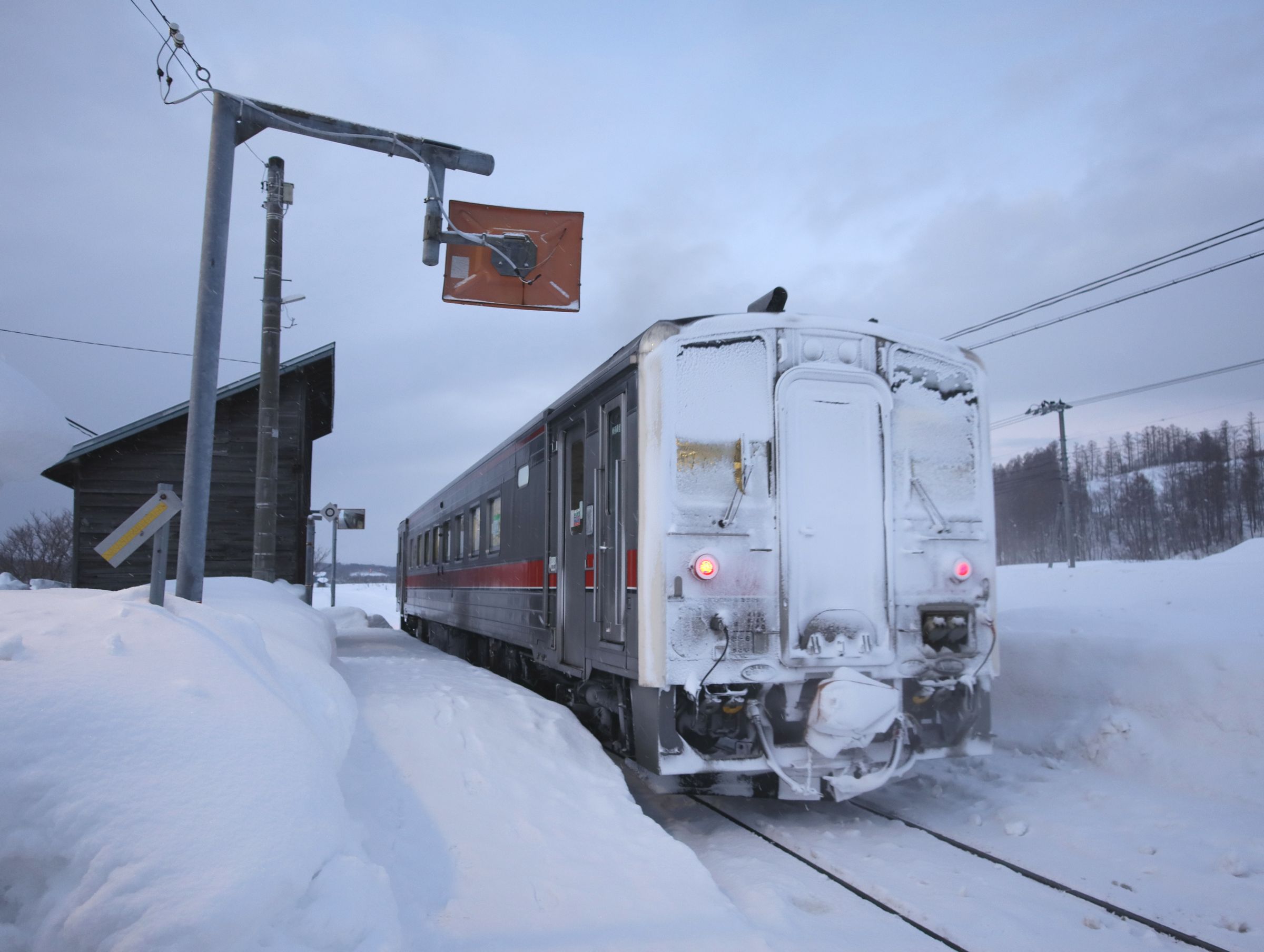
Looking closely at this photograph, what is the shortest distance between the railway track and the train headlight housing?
171 centimetres

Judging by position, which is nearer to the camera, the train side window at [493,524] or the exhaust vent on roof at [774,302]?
the exhaust vent on roof at [774,302]

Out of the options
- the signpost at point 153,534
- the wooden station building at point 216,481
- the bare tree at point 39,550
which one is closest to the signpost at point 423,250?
the signpost at point 153,534

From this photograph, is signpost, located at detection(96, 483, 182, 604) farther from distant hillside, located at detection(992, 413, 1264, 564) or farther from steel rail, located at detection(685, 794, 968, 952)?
distant hillside, located at detection(992, 413, 1264, 564)

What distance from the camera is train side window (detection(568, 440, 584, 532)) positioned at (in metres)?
7.05

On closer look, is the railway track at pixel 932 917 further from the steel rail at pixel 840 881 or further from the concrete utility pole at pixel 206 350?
the concrete utility pole at pixel 206 350

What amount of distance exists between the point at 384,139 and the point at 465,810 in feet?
18.7

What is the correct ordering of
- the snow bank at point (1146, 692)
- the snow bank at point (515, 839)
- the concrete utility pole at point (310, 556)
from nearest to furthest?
the snow bank at point (515, 839), the snow bank at point (1146, 692), the concrete utility pole at point (310, 556)

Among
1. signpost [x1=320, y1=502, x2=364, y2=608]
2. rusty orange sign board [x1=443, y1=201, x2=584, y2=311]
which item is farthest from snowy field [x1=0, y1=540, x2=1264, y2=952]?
signpost [x1=320, y1=502, x2=364, y2=608]

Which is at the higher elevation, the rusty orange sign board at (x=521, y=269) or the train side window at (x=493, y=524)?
the rusty orange sign board at (x=521, y=269)

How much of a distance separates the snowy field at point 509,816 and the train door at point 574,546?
618 mm

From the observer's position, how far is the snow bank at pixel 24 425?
3828 millimetres

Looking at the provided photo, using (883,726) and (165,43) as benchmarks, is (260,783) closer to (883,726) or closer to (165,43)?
(883,726)

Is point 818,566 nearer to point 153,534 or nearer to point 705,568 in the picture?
point 705,568

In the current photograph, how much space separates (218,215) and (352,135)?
1.40m
